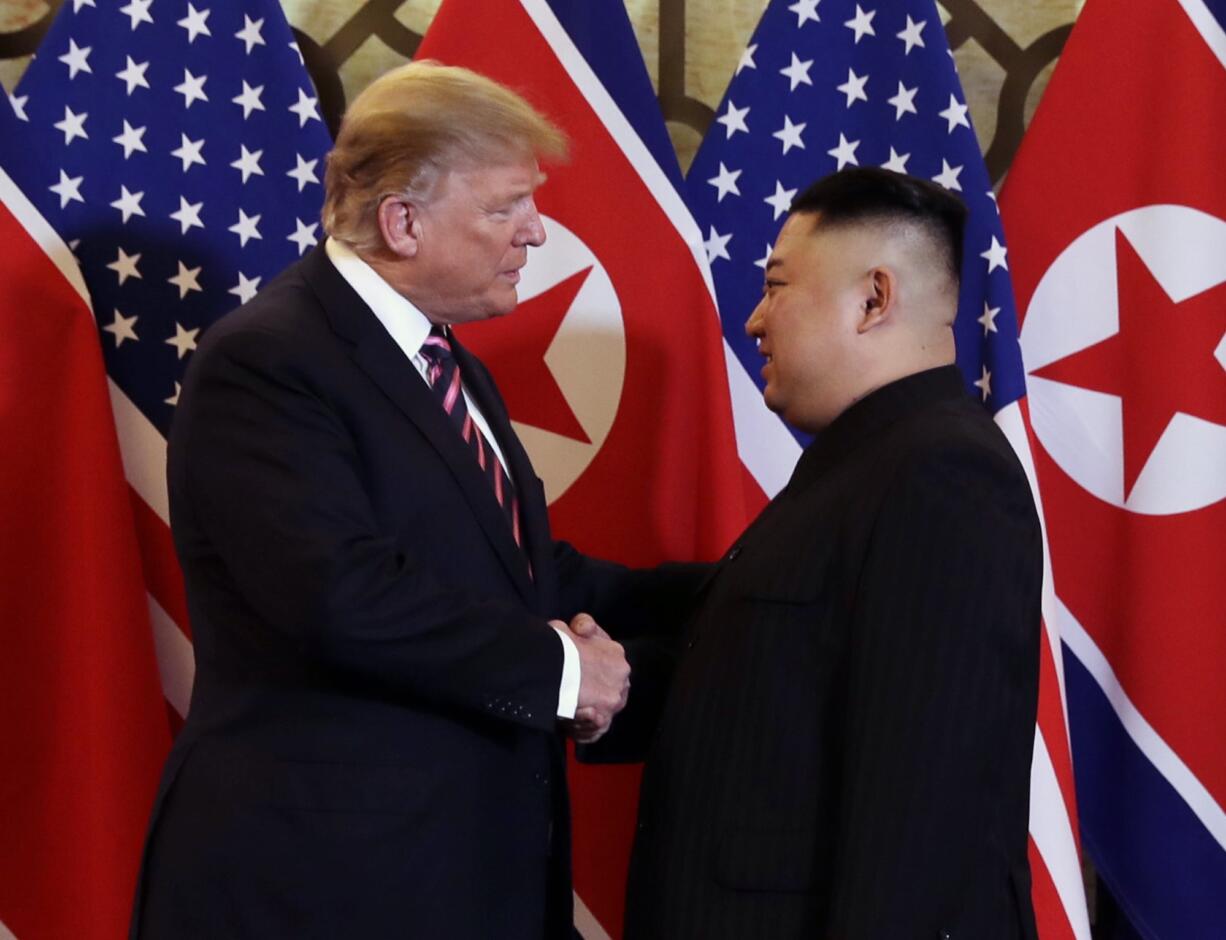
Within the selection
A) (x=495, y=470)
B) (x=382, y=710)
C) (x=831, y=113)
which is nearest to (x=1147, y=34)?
(x=831, y=113)

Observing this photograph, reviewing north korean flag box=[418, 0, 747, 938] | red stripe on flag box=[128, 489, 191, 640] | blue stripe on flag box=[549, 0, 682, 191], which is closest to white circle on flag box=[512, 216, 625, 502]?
north korean flag box=[418, 0, 747, 938]

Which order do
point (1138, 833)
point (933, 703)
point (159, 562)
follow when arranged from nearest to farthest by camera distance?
point (933, 703), point (159, 562), point (1138, 833)

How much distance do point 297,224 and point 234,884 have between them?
43.0 inches

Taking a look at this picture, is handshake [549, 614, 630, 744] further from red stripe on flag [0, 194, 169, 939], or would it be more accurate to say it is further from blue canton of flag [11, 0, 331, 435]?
blue canton of flag [11, 0, 331, 435]

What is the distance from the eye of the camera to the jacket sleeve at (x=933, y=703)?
1371mm

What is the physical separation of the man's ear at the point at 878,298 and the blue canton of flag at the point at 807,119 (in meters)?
0.71

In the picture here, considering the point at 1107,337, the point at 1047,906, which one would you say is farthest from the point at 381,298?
the point at 1047,906

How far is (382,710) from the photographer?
5.03 feet

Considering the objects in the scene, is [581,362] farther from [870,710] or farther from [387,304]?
[870,710]

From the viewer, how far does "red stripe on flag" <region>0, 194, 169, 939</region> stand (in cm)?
205

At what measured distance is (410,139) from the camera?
5.41 ft

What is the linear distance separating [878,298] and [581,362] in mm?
722

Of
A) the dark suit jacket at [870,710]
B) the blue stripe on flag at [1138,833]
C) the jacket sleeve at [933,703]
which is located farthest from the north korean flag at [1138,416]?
the jacket sleeve at [933,703]

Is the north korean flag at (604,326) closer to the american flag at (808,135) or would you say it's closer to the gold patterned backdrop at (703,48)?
the american flag at (808,135)
